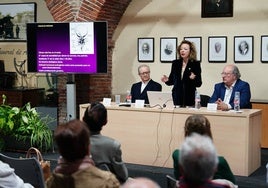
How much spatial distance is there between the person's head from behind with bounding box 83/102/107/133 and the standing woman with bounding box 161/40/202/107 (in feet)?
9.09

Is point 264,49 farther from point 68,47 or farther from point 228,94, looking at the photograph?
point 68,47

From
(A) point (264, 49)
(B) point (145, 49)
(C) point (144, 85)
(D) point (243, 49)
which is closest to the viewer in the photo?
(C) point (144, 85)

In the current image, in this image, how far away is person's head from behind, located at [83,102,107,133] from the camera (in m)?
3.52

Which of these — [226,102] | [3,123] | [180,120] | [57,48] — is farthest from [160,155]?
[57,48]

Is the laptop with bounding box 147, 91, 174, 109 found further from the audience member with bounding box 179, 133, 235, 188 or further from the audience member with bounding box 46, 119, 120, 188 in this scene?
the audience member with bounding box 179, 133, 235, 188

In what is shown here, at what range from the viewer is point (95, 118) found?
139 inches

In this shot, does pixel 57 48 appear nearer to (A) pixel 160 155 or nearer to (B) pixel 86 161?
(A) pixel 160 155

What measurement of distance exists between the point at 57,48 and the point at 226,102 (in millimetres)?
3178

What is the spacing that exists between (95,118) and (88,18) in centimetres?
510

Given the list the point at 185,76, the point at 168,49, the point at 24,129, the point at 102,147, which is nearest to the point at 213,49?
the point at 168,49

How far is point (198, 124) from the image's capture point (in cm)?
346

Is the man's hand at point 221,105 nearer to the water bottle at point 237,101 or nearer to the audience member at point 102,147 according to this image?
the water bottle at point 237,101

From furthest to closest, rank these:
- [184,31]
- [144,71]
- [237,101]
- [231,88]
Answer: [184,31] → [144,71] → [231,88] → [237,101]

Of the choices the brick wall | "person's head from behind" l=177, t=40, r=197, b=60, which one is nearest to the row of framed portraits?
the brick wall
